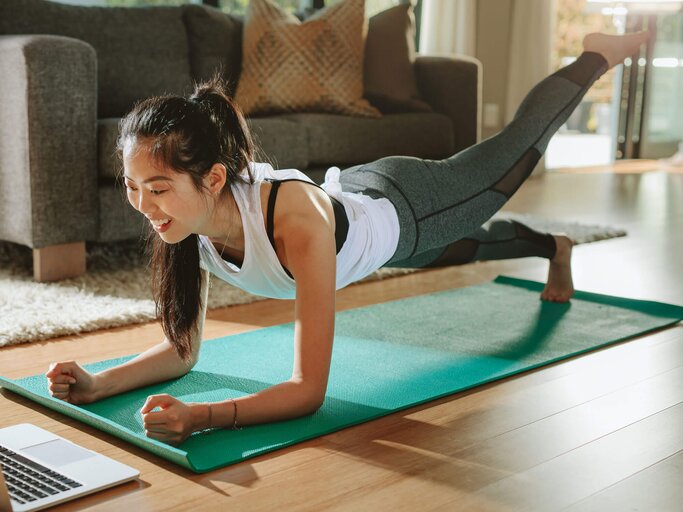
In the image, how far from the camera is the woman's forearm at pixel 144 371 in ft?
5.27

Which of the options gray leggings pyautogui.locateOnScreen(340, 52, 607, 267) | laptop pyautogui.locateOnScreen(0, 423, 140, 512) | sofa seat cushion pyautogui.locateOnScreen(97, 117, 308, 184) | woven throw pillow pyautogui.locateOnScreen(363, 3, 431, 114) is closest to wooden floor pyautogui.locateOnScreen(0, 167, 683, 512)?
laptop pyautogui.locateOnScreen(0, 423, 140, 512)

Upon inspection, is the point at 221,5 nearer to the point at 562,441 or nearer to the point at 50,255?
the point at 50,255

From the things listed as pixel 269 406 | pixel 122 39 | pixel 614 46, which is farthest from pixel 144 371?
pixel 122 39

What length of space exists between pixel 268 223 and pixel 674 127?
266 inches

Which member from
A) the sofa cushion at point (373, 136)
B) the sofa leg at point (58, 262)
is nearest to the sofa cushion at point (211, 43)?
the sofa cushion at point (373, 136)

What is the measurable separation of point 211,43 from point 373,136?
2.51ft

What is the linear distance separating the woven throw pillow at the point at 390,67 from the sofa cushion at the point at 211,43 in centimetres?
58

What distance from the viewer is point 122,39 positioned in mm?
3312

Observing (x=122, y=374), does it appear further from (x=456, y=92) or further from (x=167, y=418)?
(x=456, y=92)

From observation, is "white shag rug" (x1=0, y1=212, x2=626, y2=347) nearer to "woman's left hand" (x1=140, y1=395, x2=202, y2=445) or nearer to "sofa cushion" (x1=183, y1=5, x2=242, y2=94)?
"woman's left hand" (x1=140, y1=395, x2=202, y2=445)

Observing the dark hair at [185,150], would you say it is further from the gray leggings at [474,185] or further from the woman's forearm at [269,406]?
the gray leggings at [474,185]

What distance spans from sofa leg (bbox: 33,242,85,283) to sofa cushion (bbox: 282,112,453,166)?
38.6 inches

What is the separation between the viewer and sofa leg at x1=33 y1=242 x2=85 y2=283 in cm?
255

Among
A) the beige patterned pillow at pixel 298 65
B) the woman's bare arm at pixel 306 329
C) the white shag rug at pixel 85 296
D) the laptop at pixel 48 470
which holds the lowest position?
the white shag rug at pixel 85 296
